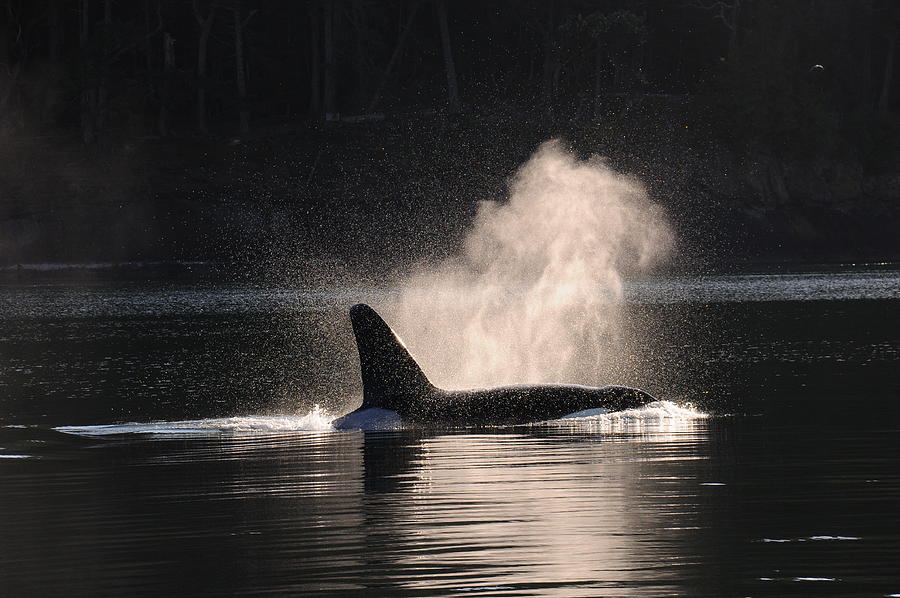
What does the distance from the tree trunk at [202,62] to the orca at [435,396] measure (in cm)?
8182

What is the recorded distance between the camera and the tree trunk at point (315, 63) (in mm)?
108688

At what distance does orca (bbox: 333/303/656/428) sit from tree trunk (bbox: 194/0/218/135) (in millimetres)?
81822

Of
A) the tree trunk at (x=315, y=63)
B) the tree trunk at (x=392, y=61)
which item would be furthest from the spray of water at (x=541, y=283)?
the tree trunk at (x=315, y=63)

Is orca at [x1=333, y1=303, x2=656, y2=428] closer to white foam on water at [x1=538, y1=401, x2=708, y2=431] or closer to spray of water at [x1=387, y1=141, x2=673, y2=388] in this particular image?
white foam on water at [x1=538, y1=401, x2=708, y2=431]

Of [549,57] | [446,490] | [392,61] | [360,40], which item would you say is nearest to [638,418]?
[446,490]

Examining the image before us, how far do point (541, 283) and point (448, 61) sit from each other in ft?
89.7

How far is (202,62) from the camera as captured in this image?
104 m

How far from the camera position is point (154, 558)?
555 inches

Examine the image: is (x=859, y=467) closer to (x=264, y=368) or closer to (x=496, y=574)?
(x=496, y=574)

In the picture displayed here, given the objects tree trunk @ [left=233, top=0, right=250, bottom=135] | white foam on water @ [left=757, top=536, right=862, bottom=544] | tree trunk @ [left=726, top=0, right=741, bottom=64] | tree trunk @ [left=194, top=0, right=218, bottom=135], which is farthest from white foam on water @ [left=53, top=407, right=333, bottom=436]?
tree trunk @ [left=726, top=0, right=741, bottom=64]

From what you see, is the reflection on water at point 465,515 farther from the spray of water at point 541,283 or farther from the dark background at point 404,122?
the dark background at point 404,122

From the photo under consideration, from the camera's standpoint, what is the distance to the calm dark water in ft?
42.7

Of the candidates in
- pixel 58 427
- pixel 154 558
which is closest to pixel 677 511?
pixel 154 558

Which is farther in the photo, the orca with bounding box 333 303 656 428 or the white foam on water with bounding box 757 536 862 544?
the orca with bounding box 333 303 656 428
